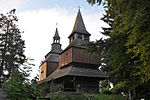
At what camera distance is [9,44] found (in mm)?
26047

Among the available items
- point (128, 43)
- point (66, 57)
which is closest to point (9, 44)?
point (66, 57)

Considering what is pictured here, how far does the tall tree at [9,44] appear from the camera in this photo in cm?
2499

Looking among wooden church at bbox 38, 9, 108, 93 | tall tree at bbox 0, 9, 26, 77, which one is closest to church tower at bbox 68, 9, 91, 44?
wooden church at bbox 38, 9, 108, 93

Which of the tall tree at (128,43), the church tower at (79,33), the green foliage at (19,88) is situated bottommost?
the green foliage at (19,88)

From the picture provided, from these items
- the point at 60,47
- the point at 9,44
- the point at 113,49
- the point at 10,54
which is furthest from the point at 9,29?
the point at 113,49

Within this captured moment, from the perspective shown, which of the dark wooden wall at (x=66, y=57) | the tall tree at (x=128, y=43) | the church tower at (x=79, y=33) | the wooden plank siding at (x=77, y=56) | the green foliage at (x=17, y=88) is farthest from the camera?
the church tower at (x=79, y=33)

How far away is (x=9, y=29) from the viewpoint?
27.3m

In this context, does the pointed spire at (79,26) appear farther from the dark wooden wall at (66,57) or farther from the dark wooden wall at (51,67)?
the dark wooden wall at (51,67)

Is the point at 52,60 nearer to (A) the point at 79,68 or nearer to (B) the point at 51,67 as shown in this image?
(B) the point at 51,67

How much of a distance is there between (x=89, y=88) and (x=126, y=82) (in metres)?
14.0

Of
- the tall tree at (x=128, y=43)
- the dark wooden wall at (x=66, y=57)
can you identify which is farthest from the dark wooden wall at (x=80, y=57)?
the tall tree at (x=128, y=43)

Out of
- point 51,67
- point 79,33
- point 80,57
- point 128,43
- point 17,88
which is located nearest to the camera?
point 17,88

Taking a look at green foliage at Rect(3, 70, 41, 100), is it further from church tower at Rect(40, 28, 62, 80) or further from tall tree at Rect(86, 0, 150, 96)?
church tower at Rect(40, 28, 62, 80)

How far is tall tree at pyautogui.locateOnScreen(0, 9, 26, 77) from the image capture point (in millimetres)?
24991
